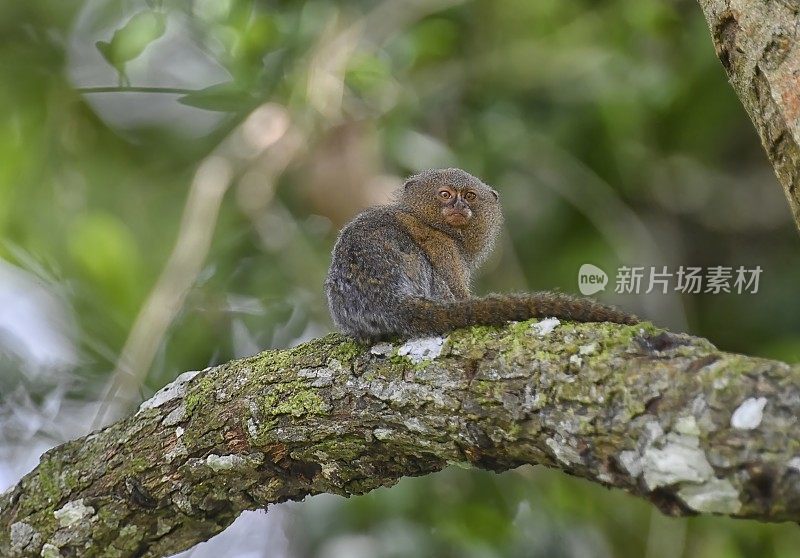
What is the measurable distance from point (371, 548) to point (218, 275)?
2.19 meters

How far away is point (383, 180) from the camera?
6.51 m

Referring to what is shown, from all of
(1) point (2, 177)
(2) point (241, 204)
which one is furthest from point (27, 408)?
(2) point (241, 204)

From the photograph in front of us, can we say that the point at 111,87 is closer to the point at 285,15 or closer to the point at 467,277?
the point at 285,15

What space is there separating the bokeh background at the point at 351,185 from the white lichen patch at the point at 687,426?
334 centimetres

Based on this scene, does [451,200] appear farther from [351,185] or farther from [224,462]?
[224,462]

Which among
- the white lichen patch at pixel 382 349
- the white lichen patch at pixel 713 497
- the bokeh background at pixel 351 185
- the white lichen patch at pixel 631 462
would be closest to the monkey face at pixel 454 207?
the bokeh background at pixel 351 185

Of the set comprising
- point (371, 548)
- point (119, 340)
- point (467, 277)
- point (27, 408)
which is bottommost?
point (371, 548)

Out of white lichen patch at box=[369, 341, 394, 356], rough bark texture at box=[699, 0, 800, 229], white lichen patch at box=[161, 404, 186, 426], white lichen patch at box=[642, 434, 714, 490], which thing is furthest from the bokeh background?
white lichen patch at box=[642, 434, 714, 490]

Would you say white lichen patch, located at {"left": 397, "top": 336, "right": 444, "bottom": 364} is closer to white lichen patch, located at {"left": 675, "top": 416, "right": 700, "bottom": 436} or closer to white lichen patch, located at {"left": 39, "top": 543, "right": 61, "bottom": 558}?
white lichen patch, located at {"left": 675, "top": 416, "right": 700, "bottom": 436}

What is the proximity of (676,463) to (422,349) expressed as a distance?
107cm

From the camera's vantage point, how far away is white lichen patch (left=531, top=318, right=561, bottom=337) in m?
2.73

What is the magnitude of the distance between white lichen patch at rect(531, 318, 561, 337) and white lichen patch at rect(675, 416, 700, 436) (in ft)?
1.97

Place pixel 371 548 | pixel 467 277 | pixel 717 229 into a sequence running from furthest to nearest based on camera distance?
pixel 717 229 → pixel 371 548 → pixel 467 277

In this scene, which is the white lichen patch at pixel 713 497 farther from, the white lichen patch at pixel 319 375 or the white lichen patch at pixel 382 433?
the white lichen patch at pixel 319 375
